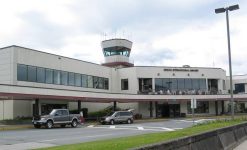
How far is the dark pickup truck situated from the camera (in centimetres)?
3734

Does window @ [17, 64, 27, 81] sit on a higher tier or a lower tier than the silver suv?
higher

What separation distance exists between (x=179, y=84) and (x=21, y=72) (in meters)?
32.6

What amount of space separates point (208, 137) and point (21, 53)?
116 feet

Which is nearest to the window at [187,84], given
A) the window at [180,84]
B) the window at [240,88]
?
the window at [180,84]

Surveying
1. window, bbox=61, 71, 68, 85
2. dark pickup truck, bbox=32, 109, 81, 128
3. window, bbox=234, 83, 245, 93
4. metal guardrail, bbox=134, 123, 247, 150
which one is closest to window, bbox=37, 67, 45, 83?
window, bbox=61, 71, 68, 85

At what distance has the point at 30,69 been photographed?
47.3 m

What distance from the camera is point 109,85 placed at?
65.1 metres

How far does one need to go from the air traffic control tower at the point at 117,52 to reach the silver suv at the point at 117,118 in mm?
25041

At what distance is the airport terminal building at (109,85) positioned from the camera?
148 ft

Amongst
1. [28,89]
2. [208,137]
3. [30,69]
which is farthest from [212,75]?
[208,137]

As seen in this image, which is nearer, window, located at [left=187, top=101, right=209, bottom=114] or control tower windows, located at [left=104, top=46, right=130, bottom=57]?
window, located at [left=187, top=101, right=209, bottom=114]

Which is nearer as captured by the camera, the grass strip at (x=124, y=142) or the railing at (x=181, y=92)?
the grass strip at (x=124, y=142)

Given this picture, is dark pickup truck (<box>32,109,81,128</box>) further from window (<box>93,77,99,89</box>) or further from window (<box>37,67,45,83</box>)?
window (<box>93,77,99,89</box>)

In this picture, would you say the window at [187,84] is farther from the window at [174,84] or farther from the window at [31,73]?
the window at [31,73]
